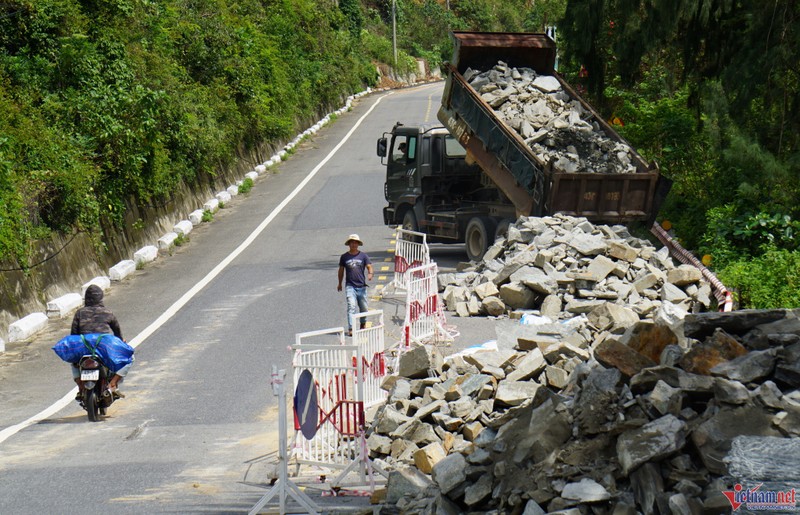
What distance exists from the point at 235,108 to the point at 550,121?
1556 centimetres

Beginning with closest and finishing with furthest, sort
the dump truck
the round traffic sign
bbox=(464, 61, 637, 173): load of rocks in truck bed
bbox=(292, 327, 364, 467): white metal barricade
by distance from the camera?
the round traffic sign < bbox=(292, 327, 364, 467): white metal barricade < the dump truck < bbox=(464, 61, 637, 173): load of rocks in truck bed

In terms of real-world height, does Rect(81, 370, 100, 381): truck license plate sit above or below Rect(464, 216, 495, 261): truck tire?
above

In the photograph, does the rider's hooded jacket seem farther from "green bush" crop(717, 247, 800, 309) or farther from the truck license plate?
"green bush" crop(717, 247, 800, 309)

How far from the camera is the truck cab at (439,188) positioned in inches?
784

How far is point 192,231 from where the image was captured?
2514 centimetres

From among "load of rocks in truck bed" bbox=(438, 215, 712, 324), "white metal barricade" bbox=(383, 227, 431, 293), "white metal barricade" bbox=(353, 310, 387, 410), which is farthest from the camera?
"white metal barricade" bbox=(383, 227, 431, 293)

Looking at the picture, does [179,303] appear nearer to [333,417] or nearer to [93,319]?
[93,319]

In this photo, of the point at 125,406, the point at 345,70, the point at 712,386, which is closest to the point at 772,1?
the point at 712,386

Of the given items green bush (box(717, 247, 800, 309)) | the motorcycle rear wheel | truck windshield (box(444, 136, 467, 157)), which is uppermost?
truck windshield (box(444, 136, 467, 157))

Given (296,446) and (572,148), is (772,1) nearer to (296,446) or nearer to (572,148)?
(572,148)

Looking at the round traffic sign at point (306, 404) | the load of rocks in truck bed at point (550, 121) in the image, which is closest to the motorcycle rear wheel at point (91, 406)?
the round traffic sign at point (306, 404)

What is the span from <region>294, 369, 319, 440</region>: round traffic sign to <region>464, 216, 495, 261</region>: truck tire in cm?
1099

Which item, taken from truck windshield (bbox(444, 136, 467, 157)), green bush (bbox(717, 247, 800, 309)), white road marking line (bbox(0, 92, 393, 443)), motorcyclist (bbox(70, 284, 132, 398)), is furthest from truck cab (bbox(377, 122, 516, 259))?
motorcyclist (bbox(70, 284, 132, 398))

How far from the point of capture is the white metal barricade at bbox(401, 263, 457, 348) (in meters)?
13.6
